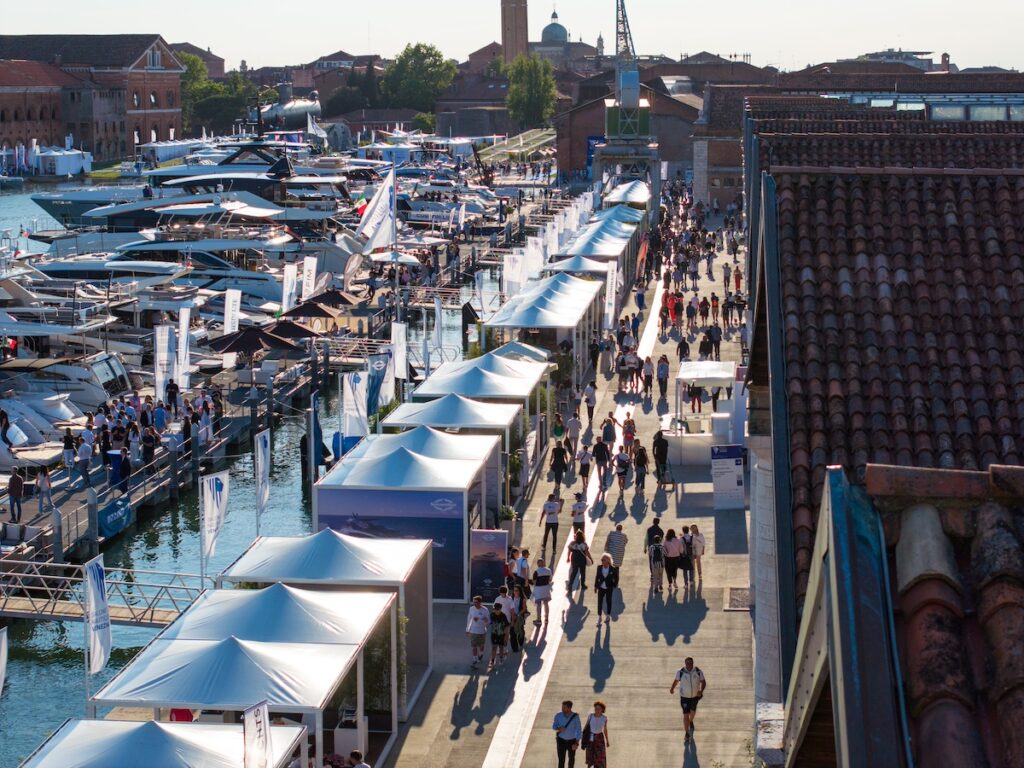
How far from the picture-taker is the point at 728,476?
84.9 ft

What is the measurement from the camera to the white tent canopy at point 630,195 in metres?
59.9

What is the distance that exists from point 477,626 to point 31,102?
397 ft

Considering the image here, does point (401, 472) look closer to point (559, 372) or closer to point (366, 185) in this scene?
point (559, 372)

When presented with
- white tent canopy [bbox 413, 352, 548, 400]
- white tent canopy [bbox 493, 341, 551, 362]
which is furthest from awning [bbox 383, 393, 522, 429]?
white tent canopy [bbox 493, 341, 551, 362]

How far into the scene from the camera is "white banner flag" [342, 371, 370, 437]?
28.1m

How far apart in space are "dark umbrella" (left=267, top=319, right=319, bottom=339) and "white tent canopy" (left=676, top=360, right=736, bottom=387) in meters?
13.3

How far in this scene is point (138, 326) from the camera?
4531 cm

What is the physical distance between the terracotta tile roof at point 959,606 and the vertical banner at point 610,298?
3622 cm

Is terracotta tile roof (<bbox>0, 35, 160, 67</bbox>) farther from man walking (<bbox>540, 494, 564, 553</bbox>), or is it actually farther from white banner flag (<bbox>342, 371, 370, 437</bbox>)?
man walking (<bbox>540, 494, 564, 553</bbox>)

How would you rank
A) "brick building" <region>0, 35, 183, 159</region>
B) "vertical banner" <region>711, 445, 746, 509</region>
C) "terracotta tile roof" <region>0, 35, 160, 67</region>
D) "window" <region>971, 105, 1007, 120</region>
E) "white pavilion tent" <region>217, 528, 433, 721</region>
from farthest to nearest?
"terracotta tile roof" <region>0, 35, 160, 67</region> → "brick building" <region>0, 35, 183, 159</region> → "window" <region>971, 105, 1007, 120</region> → "vertical banner" <region>711, 445, 746, 509</region> → "white pavilion tent" <region>217, 528, 433, 721</region>

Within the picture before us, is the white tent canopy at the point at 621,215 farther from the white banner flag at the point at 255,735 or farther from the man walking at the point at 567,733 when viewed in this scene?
the white banner flag at the point at 255,735

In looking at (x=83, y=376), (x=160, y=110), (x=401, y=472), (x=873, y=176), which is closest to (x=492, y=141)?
(x=160, y=110)

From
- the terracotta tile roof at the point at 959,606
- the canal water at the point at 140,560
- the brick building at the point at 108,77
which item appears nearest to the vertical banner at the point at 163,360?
the canal water at the point at 140,560

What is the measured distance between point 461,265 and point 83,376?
1121 inches
